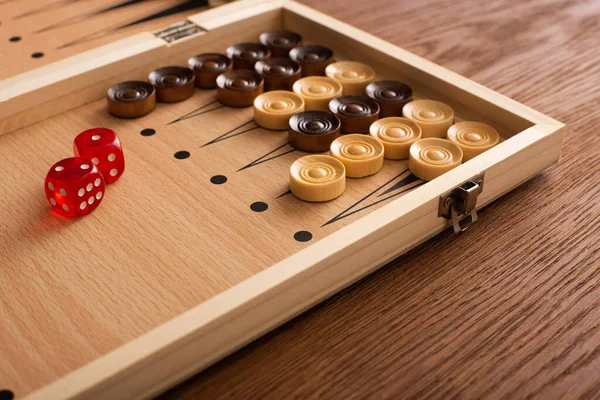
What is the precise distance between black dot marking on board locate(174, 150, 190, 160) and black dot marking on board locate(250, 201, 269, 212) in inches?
7.9

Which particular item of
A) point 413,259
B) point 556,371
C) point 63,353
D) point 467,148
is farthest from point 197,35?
point 556,371

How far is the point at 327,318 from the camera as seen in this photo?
3.53 feet

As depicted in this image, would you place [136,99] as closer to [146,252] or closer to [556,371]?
[146,252]

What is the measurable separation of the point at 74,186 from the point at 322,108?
54cm

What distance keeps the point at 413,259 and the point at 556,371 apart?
282 millimetres

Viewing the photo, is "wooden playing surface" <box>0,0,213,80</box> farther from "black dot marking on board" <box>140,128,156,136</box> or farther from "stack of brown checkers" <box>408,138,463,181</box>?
"stack of brown checkers" <box>408,138,463,181</box>

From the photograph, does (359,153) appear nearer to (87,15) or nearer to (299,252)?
(299,252)

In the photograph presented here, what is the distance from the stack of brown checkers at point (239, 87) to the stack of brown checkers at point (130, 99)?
14 cm

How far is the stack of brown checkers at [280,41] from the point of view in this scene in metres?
1.68

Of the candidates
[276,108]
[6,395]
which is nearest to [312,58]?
[276,108]

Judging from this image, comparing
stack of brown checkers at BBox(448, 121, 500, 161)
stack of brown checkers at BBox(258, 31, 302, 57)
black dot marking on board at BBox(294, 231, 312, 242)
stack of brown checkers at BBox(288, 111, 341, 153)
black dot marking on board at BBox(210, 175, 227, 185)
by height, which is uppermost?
stack of brown checkers at BBox(448, 121, 500, 161)

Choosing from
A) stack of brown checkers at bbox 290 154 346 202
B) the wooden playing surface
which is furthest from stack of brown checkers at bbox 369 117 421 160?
the wooden playing surface

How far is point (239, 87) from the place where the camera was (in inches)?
60.2

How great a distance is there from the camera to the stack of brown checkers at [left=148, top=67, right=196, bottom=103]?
5.00 feet
